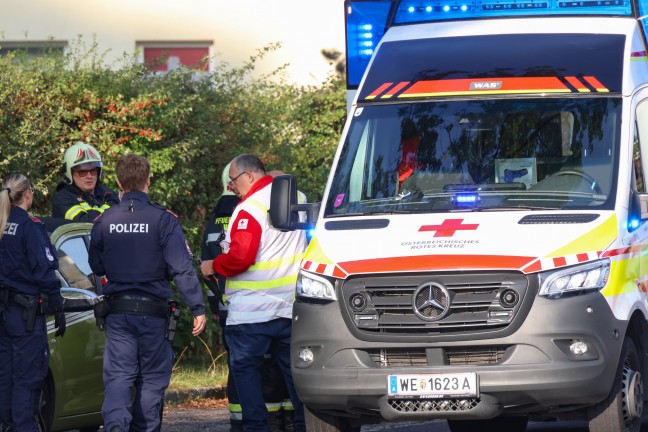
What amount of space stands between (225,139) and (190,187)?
86 centimetres

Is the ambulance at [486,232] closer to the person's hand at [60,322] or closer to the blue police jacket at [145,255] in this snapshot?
the blue police jacket at [145,255]

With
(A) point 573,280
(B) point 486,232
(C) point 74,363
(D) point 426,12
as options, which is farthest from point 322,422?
(D) point 426,12

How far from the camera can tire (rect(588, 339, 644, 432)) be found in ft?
25.7

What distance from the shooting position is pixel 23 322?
9.23 meters

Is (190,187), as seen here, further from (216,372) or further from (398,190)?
(398,190)

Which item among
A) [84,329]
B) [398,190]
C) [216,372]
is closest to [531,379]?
[398,190]

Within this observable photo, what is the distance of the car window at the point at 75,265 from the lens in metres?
10.0

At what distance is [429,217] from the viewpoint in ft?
27.2

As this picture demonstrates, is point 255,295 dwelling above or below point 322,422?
above

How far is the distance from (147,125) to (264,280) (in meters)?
5.17

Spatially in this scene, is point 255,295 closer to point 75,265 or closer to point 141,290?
point 141,290

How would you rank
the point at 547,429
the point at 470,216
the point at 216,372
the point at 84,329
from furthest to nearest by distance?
the point at 216,372 → the point at 547,429 → the point at 84,329 → the point at 470,216

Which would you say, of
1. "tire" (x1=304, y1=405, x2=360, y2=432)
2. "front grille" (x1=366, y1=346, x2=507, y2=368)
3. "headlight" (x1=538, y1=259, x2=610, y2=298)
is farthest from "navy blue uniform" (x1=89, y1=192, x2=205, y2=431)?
"headlight" (x1=538, y1=259, x2=610, y2=298)

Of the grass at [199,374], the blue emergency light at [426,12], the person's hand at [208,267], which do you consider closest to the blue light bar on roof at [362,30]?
the blue emergency light at [426,12]
